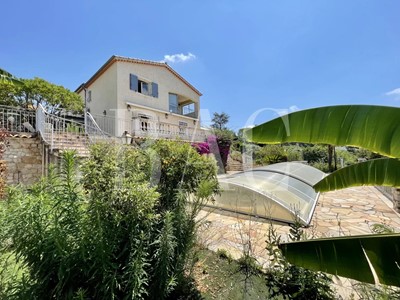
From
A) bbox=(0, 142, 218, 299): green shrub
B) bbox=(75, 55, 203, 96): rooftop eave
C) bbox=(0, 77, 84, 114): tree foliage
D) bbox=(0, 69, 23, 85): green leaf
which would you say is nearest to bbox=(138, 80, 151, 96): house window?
bbox=(75, 55, 203, 96): rooftop eave

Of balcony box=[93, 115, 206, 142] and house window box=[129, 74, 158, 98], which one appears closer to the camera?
balcony box=[93, 115, 206, 142]

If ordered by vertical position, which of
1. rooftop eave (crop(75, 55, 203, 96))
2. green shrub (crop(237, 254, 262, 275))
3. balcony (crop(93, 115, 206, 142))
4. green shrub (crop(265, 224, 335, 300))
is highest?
rooftop eave (crop(75, 55, 203, 96))

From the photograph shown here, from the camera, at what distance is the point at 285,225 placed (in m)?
5.67

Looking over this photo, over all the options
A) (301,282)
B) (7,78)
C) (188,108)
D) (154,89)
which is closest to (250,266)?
(301,282)

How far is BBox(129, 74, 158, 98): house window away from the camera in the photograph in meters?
17.4

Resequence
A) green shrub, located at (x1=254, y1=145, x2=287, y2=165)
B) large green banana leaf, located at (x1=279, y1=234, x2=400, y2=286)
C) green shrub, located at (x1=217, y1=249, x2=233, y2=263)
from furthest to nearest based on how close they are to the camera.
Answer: green shrub, located at (x1=254, y1=145, x2=287, y2=165)
green shrub, located at (x1=217, y1=249, x2=233, y2=263)
large green banana leaf, located at (x1=279, y1=234, x2=400, y2=286)

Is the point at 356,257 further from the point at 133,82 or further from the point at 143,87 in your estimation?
the point at 143,87

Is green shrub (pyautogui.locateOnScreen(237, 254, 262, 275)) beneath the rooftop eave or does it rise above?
beneath

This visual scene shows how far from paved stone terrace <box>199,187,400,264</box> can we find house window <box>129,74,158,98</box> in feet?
46.2

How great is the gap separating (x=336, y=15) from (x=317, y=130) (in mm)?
3043

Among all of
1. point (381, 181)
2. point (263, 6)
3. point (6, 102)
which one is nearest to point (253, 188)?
point (381, 181)

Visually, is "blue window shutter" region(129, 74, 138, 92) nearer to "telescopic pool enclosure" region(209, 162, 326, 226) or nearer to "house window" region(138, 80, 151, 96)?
"house window" region(138, 80, 151, 96)

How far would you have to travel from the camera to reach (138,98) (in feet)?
58.3

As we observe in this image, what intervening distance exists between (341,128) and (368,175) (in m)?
0.87
